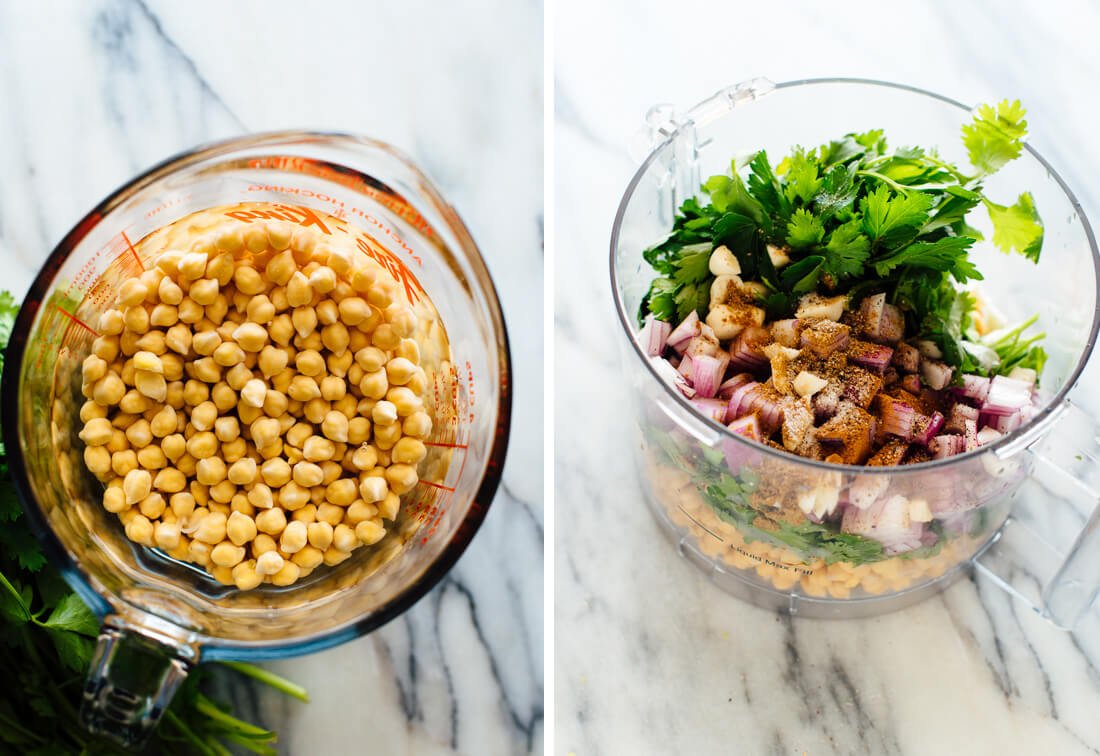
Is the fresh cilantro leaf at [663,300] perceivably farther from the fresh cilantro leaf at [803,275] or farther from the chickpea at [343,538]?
the chickpea at [343,538]

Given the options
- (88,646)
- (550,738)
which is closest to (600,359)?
(550,738)

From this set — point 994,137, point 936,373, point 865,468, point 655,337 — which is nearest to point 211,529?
point 655,337

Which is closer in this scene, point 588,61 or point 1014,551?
point 1014,551

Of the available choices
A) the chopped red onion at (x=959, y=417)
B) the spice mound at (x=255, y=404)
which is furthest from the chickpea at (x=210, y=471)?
the chopped red onion at (x=959, y=417)

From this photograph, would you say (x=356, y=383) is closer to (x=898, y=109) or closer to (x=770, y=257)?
(x=770, y=257)

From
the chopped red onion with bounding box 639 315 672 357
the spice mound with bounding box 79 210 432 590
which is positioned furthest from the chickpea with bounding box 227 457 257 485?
the chopped red onion with bounding box 639 315 672 357

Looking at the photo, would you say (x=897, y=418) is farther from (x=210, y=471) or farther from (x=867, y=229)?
(x=210, y=471)
